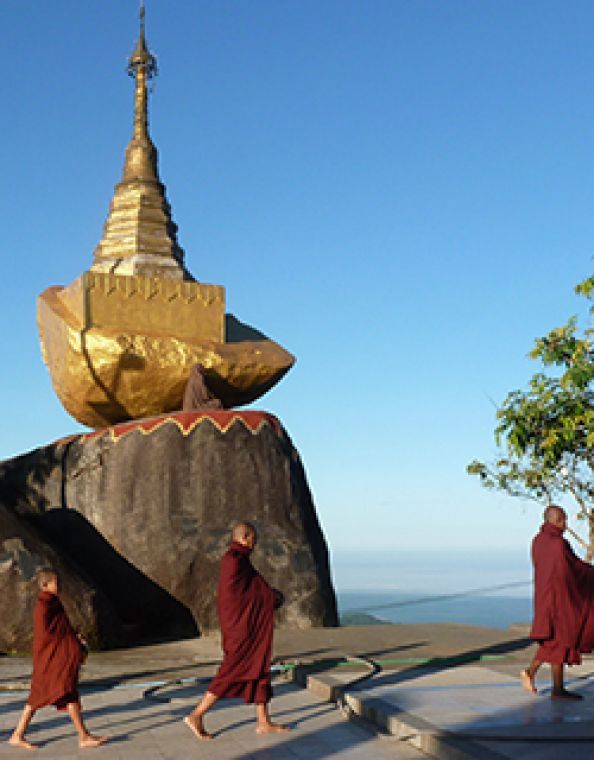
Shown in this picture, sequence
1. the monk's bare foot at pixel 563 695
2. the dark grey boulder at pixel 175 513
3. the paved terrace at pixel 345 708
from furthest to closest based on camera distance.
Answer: the dark grey boulder at pixel 175 513
the monk's bare foot at pixel 563 695
the paved terrace at pixel 345 708

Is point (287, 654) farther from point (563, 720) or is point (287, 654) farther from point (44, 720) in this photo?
point (563, 720)

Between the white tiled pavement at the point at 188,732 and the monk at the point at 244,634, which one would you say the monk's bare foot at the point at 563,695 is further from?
the monk at the point at 244,634

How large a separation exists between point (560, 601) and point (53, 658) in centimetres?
428

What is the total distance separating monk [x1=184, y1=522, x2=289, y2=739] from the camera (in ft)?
26.6

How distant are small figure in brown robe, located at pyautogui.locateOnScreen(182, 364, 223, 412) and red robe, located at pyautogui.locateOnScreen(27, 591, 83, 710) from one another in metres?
10.5

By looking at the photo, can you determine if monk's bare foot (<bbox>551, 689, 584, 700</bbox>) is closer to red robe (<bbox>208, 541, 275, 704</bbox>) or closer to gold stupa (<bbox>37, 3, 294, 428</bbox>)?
red robe (<bbox>208, 541, 275, 704</bbox>)

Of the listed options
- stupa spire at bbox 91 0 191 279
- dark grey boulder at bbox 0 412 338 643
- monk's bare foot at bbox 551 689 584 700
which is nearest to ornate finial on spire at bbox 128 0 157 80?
stupa spire at bbox 91 0 191 279

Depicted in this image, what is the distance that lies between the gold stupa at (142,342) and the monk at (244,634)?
11.0 m

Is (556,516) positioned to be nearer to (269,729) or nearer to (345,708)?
(345,708)

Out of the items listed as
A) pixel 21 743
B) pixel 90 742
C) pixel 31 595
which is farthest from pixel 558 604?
pixel 31 595

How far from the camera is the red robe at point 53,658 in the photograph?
26.3ft

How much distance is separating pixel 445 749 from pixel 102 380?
13339 millimetres

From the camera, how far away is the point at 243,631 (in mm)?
8258

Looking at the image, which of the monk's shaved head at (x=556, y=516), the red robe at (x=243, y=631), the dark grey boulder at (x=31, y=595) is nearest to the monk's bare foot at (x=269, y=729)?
the red robe at (x=243, y=631)
